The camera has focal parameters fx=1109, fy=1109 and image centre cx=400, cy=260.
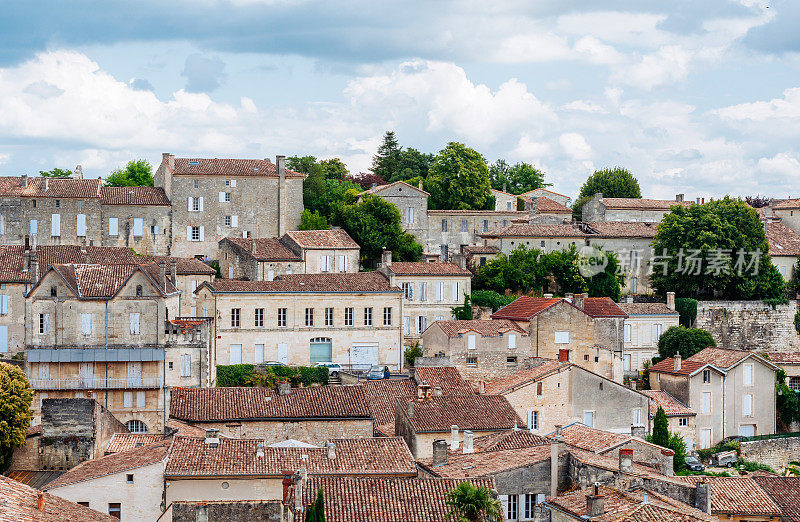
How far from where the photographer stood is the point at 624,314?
198 feet

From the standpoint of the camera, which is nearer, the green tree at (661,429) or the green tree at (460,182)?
the green tree at (661,429)

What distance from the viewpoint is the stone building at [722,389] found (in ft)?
180

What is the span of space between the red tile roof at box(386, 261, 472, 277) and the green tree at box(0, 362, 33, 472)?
22.6 m

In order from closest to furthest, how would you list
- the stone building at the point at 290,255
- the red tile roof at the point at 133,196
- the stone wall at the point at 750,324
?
1. the stone building at the point at 290,255
2. the red tile roof at the point at 133,196
3. the stone wall at the point at 750,324

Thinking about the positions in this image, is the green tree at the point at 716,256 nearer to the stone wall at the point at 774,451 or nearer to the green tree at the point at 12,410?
the stone wall at the point at 774,451

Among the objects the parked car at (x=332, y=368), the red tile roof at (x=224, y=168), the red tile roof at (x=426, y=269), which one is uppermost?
the red tile roof at (x=224, y=168)

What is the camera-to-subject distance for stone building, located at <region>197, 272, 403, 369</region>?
177 ft

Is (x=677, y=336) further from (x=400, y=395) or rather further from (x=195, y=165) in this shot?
(x=195, y=165)

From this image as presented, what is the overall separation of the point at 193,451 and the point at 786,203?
65.4 m

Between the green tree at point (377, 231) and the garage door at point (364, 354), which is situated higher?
the green tree at point (377, 231)

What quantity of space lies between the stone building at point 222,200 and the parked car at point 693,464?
99.4ft

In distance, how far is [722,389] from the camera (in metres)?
55.5

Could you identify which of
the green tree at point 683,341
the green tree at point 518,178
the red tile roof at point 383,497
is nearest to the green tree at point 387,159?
the green tree at point 518,178

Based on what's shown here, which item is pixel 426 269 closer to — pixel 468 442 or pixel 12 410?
pixel 468 442
